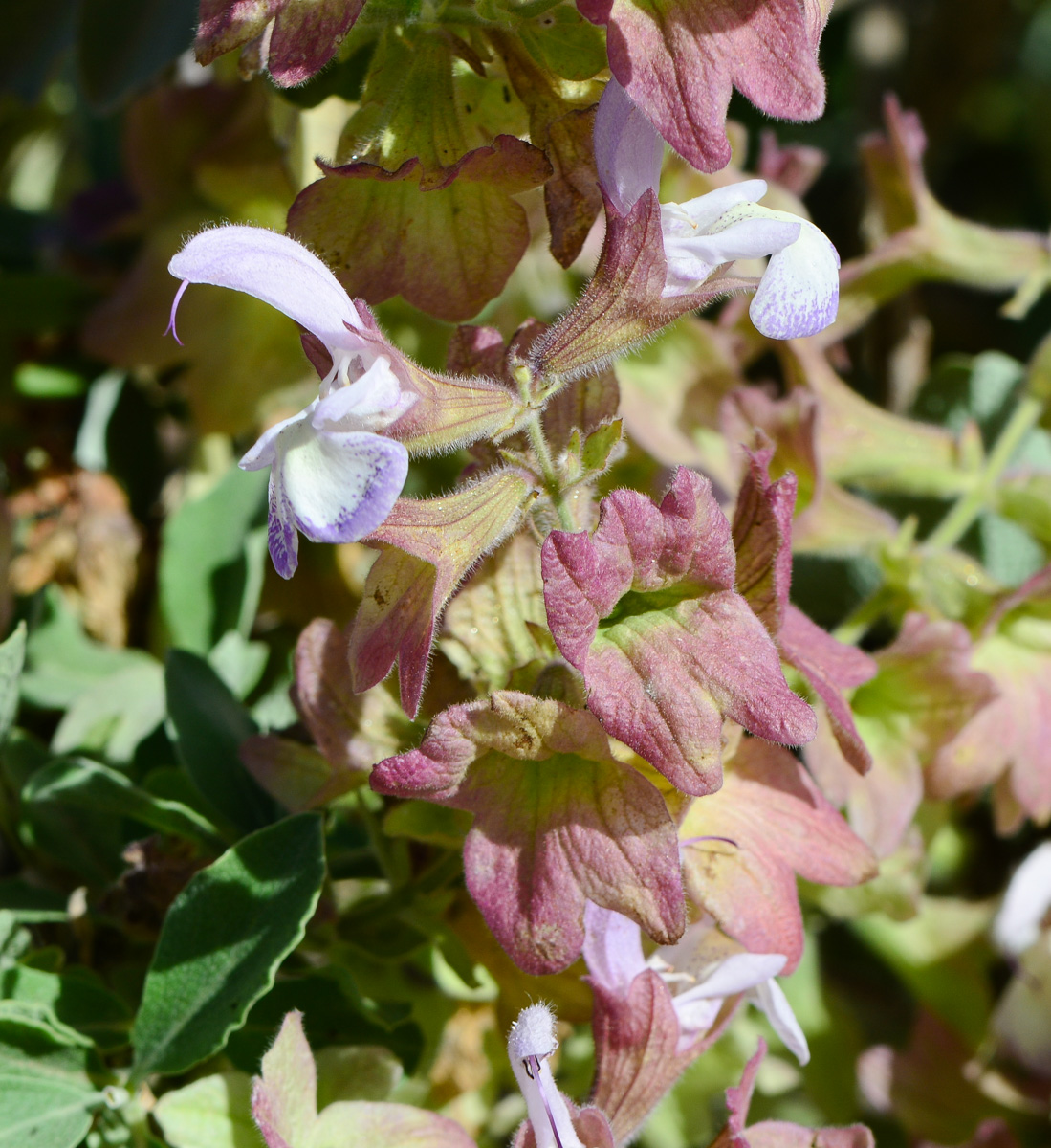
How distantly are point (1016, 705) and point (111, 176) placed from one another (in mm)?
785

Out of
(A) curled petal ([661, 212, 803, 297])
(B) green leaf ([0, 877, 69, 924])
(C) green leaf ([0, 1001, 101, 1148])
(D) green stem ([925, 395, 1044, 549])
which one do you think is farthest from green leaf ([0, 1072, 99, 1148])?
(D) green stem ([925, 395, 1044, 549])

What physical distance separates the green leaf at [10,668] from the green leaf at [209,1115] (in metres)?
0.18

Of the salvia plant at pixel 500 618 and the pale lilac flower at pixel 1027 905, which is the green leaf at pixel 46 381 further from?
the pale lilac flower at pixel 1027 905

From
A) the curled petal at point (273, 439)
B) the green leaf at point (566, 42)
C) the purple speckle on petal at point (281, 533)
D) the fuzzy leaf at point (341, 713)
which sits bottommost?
the fuzzy leaf at point (341, 713)

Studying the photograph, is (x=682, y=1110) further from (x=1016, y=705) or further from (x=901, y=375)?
(x=901, y=375)

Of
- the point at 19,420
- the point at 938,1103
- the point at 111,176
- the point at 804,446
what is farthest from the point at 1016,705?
the point at 111,176

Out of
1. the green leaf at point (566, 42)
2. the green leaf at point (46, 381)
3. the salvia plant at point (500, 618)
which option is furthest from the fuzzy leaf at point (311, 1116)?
the green leaf at point (46, 381)

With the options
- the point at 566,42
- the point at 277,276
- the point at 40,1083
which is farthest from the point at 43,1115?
the point at 566,42

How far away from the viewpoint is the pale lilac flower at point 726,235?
0.38 m

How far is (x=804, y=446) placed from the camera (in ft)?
2.01

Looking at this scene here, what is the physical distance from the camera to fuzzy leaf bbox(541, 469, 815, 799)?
0.35m

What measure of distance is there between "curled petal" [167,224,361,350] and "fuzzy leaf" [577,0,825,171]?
11cm

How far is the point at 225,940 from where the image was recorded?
1.54 ft

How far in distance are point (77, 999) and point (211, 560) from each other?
28 cm
